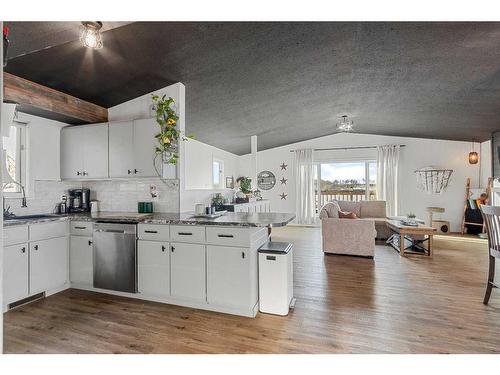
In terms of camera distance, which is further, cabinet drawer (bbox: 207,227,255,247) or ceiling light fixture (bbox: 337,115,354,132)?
ceiling light fixture (bbox: 337,115,354,132)

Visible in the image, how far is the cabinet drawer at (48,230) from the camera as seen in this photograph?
2.67 metres

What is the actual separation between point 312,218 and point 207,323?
5874 mm

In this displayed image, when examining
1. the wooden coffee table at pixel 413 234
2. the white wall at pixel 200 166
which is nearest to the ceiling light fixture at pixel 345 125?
the wooden coffee table at pixel 413 234

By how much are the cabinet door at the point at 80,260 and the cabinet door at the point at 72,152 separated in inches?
35.5

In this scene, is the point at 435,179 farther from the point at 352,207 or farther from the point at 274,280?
the point at 274,280

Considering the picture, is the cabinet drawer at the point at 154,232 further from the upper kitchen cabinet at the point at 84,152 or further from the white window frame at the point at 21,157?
the white window frame at the point at 21,157

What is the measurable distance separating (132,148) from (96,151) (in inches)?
21.3

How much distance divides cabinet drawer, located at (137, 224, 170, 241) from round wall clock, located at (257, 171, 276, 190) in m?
5.76

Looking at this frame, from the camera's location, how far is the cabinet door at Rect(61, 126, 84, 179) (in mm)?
3359

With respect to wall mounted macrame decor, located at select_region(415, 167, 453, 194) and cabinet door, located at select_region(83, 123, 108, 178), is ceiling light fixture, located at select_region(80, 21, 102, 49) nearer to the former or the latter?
cabinet door, located at select_region(83, 123, 108, 178)

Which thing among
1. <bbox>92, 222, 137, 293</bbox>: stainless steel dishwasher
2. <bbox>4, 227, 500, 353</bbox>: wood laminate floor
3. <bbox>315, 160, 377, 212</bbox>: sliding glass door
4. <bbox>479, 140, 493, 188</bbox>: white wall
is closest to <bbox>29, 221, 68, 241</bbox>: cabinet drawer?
<bbox>92, 222, 137, 293</bbox>: stainless steel dishwasher

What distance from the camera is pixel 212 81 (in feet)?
10.5
